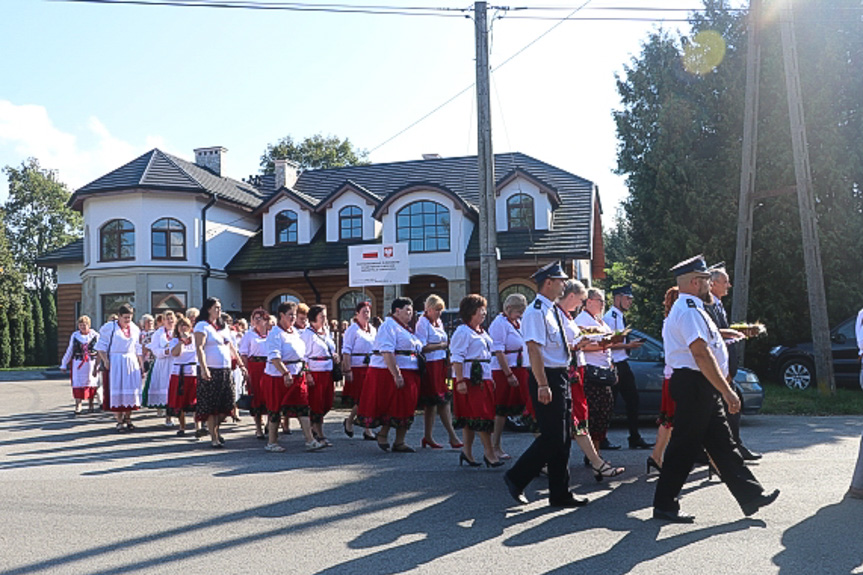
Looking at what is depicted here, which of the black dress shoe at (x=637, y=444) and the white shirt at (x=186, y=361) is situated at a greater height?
the white shirt at (x=186, y=361)

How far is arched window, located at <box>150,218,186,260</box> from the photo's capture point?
99.0 feet

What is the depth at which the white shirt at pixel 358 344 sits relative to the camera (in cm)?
1184

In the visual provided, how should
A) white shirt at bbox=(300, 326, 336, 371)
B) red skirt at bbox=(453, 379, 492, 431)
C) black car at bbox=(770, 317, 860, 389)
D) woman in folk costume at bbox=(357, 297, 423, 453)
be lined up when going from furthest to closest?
black car at bbox=(770, 317, 860, 389), white shirt at bbox=(300, 326, 336, 371), woman in folk costume at bbox=(357, 297, 423, 453), red skirt at bbox=(453, 379, 492, 431)

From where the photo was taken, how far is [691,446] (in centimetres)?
621

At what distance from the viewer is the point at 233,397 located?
11.3 m

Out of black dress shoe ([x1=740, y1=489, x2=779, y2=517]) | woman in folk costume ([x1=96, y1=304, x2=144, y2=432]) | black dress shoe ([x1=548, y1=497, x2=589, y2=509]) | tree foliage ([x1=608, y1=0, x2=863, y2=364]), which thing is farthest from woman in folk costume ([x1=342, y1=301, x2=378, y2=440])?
tree foliage ([x1=608, y1=0, x2=863, y2=364])

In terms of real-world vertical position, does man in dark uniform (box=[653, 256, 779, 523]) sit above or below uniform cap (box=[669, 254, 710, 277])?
below

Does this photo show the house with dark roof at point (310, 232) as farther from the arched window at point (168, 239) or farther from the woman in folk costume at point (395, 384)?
the woman in folk costume at point (395, 384)

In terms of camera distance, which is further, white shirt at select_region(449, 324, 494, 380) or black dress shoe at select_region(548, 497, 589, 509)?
white shirt at select_region(449, 324, 494, 380)

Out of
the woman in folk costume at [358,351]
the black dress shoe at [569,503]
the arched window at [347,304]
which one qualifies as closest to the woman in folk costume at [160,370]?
the woman in folk costume at [358,351]

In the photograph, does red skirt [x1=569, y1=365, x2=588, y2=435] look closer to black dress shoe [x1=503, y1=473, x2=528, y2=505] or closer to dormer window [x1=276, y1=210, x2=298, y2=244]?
black dress shoe [x1=503, y1=473, x2=528, y2=505]

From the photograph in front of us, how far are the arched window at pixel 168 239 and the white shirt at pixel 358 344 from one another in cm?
2006

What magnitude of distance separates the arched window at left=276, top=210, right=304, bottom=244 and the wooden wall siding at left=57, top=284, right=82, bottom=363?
11.7 meters

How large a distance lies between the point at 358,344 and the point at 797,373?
10.8m
